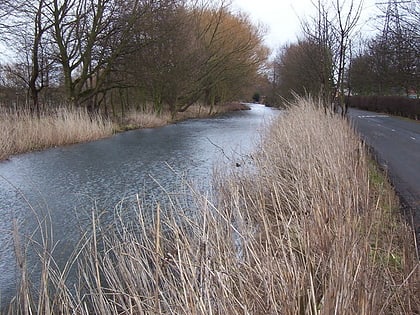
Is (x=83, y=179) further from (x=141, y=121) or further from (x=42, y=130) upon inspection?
(x=141, y=121)

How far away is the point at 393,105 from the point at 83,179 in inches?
882

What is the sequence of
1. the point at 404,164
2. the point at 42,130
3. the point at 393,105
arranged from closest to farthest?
the point at 404,164
the point at 42,130
the point at 393,105

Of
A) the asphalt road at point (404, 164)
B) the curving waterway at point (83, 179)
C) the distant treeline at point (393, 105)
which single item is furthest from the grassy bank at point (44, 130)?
the distant treeline at point (393, 105)

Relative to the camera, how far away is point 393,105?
25.6 meters

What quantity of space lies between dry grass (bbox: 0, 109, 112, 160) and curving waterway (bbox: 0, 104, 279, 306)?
1.59 feet

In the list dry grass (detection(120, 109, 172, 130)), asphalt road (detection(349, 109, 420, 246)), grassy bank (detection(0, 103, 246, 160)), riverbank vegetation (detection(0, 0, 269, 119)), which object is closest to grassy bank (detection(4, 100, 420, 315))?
asphalt road (detection(349, 109, 420, 246))

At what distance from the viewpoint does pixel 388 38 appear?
21.8 meters

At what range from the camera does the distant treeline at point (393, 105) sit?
2136 cm

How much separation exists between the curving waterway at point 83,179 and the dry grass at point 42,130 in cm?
48

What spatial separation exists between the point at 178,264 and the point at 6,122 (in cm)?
1061

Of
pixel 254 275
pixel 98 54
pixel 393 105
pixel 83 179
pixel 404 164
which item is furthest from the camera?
pixel 393 105

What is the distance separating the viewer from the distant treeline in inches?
841

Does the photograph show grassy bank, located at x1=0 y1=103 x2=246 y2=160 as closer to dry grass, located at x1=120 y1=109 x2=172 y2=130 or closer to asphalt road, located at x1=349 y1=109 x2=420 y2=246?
dry grass, located at x1=120 y1=109 x2=172 y2=130

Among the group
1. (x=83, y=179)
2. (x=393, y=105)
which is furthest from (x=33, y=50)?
(x=393, y=105)
